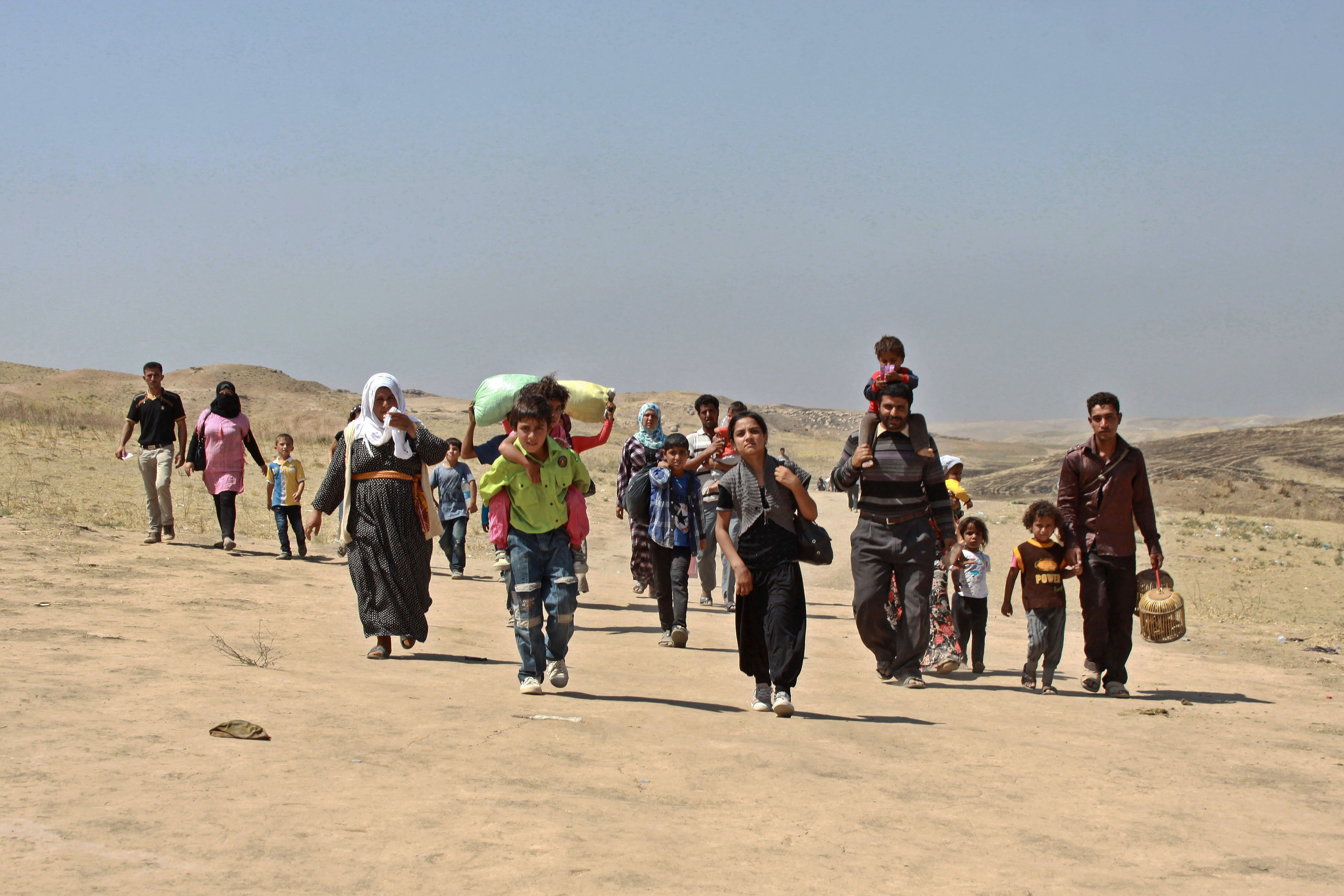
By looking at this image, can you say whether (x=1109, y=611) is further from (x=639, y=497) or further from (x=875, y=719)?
(x=639, y=497)

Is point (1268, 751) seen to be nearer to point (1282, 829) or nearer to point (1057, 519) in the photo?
point (1282, 829)

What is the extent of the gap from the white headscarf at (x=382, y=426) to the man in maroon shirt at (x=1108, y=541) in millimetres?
4449

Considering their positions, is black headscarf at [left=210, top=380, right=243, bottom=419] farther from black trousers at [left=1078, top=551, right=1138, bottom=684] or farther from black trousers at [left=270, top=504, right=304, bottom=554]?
black trousers at [left=1078, top=551, right=1138, bottom=684]

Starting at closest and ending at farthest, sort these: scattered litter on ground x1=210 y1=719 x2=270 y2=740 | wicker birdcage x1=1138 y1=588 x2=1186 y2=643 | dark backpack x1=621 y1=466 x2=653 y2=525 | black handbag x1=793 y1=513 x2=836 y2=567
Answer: scattered litter on ground x1=210 y1=719 x2=270 y2=740 → black handbag x1=793 y1=513 x2=836 y2=567 → wicker birdcage x1=1138 y1=588 x2=1186 y2=643 → dark backpack x1=621 y1=466 x2=653 y2=525

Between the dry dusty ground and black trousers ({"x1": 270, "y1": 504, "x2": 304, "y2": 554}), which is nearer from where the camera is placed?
the dry dusty ground

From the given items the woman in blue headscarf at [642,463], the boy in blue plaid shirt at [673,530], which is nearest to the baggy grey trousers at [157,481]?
the woman in blue headscarf at [642,463]

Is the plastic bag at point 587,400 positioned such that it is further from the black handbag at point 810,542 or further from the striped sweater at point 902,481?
the black handbag at point 810,542

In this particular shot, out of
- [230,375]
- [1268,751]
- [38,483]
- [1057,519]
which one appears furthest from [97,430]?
[230,375]

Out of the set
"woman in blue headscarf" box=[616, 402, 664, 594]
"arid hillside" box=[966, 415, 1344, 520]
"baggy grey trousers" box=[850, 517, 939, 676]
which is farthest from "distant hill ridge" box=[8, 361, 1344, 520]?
"baggy grey trousers" box=[850, 517, 939, 676]

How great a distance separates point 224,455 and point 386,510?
6.09 m

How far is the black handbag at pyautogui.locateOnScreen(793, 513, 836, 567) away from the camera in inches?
251

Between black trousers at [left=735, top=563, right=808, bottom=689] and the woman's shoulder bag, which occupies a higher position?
the woman's shoulder bag

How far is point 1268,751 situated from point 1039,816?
229cm

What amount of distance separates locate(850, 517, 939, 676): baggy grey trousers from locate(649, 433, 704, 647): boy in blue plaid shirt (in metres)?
1.93
